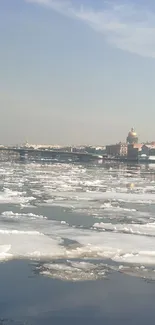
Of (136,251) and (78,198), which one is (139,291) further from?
(78,198)

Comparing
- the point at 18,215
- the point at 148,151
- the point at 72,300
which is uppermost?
the point at 148,151

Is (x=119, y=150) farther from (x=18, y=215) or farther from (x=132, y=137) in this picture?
(x=18, y=215)

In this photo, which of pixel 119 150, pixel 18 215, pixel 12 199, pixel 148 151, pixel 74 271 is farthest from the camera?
pixel 119 150

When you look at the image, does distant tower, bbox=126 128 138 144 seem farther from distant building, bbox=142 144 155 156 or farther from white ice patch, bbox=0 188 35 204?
white ice patch, bbox=0 188 35 204

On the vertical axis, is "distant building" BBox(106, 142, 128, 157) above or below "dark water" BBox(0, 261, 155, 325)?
above

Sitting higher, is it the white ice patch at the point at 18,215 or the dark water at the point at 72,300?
the white ice patch at the point at 18,215

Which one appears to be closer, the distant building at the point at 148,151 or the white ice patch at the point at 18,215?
the white ice patch at the point at 18,215

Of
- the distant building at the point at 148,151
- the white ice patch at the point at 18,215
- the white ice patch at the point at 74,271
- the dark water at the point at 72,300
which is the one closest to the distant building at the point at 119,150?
the distant building at the point at 148,151

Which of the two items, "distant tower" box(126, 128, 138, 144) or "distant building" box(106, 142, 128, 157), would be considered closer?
"distant building" box(106, 142, 128, 157)

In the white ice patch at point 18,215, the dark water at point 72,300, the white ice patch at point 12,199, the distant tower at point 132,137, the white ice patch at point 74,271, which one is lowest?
the dark water at point 72,300

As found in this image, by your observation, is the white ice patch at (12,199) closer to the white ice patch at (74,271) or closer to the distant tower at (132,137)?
the white ice patch at (74,271)

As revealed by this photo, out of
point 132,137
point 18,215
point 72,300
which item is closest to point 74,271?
point 72,300

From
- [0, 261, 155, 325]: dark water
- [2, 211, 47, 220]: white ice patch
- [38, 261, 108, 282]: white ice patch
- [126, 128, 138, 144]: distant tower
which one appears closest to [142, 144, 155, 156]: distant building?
[126, 128, 138, 144]: distant tower

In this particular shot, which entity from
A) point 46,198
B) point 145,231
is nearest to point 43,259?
point 145,231
